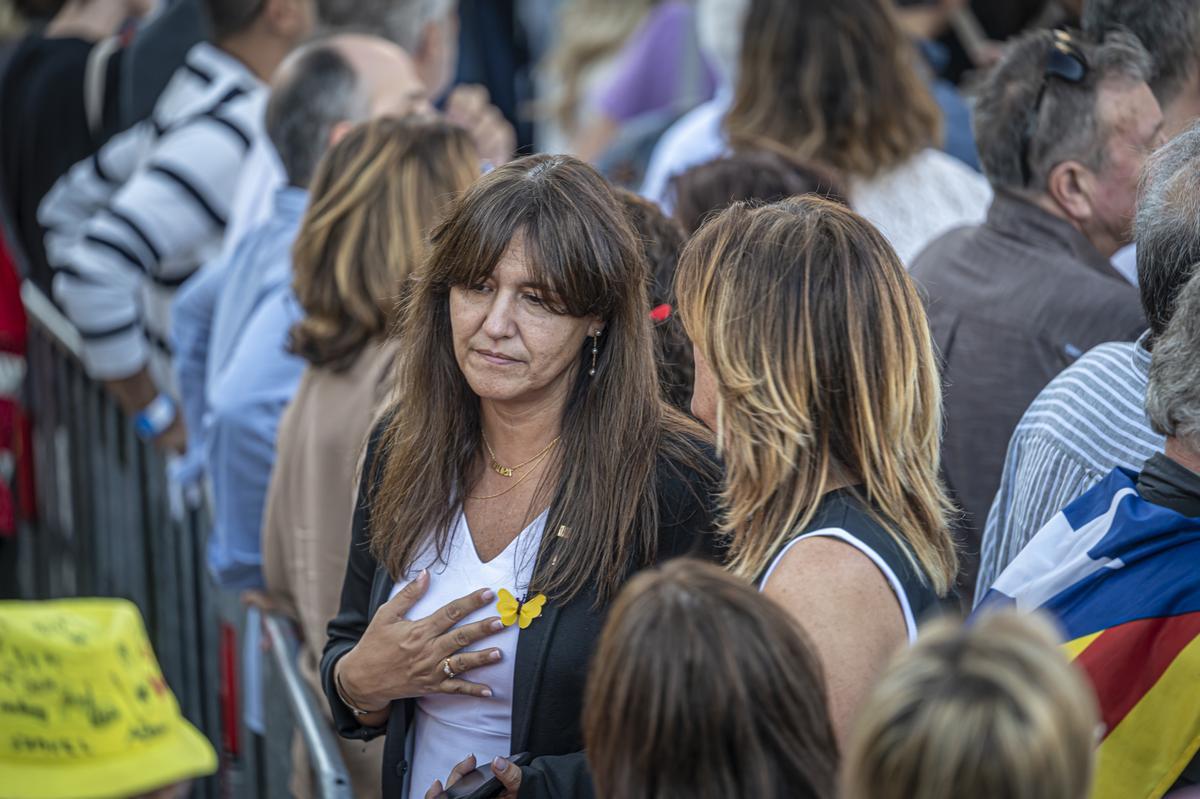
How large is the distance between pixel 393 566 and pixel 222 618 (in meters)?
1.84

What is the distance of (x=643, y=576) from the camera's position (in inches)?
66.1

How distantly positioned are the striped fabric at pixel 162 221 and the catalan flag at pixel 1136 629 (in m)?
3.24

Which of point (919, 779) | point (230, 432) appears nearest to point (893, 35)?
point (230, 432)

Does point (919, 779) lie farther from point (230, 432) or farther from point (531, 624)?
point (230, 432)

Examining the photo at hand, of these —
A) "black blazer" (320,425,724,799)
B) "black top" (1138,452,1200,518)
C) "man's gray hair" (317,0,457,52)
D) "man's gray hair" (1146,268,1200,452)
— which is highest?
"man's gray hair" (317,0,457,52)

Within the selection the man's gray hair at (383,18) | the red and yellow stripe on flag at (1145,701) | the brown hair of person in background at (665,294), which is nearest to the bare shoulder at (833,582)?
the red and yellow stripe on flag at (1145,701)

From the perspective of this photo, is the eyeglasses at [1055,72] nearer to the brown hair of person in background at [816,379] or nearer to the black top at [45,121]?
the brown hair of person in background at [816,379]

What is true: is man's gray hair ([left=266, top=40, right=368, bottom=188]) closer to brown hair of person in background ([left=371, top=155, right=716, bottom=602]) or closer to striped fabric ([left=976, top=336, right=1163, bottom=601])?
brown hair of person in background ([left=371, top=155, right=716, bottom=602])

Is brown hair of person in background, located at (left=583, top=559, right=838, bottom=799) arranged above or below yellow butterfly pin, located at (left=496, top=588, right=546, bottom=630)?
above

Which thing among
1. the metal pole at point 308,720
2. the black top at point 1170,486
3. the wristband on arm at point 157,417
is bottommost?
the metal pole at point 308,720

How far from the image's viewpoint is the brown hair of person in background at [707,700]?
157 cm

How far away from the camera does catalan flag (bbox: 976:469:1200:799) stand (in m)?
1.92

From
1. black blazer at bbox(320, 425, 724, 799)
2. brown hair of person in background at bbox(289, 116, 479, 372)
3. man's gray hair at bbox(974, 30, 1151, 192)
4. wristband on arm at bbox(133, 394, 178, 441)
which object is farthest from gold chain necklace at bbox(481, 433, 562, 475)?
wristband on arm at bbox(133, 394, 178, 441)

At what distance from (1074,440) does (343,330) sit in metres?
1.56
